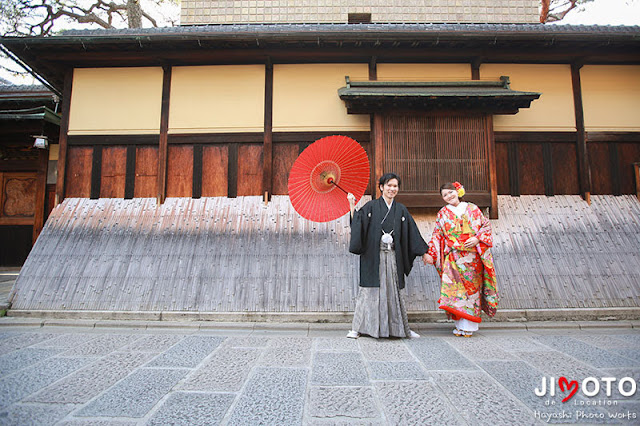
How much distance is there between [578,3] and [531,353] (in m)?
15.5

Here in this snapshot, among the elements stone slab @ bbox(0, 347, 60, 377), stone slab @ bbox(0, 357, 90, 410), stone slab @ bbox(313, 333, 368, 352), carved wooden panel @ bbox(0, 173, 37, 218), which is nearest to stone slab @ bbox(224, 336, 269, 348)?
stone slab @ bbox(313, 333, 368, 352)

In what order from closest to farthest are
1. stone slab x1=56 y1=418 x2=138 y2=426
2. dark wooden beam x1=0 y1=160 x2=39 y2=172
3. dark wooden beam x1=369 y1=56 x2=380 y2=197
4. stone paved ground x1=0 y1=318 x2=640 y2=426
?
→ stone slab x1=56 y1=418 x2=138 y2=426 < stone paved ground x1=0 y1=318 x2=640 y2=426 < dark wooden beam x1=369 y1=56 x2=380 y2=197 < dark wooden beam x1=0 y1=160 x2=39 y2=172

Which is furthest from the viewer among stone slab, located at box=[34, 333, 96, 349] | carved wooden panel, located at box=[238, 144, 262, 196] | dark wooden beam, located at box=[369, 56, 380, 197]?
carved wooden panel, located at box=[238, 144, 262, 196]

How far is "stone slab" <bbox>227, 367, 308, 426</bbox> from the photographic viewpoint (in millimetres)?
2190

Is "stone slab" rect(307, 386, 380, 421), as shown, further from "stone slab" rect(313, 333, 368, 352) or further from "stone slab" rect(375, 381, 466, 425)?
"stone slab" rect(313, 333, 368, 352)

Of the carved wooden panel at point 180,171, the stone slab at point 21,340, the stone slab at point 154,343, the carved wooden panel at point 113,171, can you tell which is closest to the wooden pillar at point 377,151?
the carved wooden panel at point 180,171

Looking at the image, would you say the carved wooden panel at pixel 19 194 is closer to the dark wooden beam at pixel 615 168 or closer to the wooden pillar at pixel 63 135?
the wooden pillar at pixel 63 135

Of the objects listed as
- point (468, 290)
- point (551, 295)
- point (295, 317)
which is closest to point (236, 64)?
point (295, 317)

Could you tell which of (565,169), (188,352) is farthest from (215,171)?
(565,169)

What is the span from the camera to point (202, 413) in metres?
2.27

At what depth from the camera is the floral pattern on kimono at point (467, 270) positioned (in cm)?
425

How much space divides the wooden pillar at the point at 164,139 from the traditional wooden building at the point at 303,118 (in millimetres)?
23

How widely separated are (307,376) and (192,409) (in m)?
1.06

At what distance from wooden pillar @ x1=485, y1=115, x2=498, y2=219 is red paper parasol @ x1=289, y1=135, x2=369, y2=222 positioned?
307 cm
